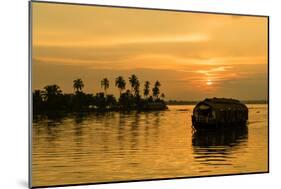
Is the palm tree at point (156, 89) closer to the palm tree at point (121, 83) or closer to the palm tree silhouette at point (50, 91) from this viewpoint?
the palm tree at point (121, 83)

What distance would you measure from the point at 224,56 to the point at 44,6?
1.67 meters

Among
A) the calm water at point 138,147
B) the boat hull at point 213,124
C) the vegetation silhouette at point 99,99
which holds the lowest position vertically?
the calm water at point 138,147

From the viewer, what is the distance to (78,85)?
4.78 m

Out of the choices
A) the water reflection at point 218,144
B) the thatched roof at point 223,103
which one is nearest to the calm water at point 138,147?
the water reflection at point 218,144

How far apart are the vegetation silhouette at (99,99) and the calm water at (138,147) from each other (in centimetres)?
6

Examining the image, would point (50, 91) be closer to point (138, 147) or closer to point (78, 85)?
point (78, 85)

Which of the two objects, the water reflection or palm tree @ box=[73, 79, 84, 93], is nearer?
palm tree @ box=[73, 79, 84, 93]

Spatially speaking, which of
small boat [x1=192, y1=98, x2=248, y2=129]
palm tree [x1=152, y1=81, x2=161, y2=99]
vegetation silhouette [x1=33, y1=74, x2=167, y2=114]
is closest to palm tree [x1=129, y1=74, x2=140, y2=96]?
vegetation silhouette [x1=33, y1=74, x2=167, y2=114]

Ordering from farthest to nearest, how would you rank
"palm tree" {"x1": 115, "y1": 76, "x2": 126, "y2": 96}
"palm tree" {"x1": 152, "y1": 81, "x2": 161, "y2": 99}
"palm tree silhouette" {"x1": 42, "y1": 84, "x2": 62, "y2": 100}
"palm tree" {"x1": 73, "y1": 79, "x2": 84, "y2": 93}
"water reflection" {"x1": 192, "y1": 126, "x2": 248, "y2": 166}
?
"water reflection" {"x1": 192, "y1": 126, "x2": 248, "y2": 166}, "palm tree" {"x1": 152, "y1": 81, "x2": 161, "y2": 99}, "palm tree" {"x1": 115, "y1": 76, "x2": 126, "y2": 96}, "palm tree" {"x1": 73, "y1": 79, "x2": 84, "y2": 93}, "palm tree silhouette" {"x1": 42, "y1": 84, "x2": 62, "y2": 100}

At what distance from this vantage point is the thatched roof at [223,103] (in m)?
5.28

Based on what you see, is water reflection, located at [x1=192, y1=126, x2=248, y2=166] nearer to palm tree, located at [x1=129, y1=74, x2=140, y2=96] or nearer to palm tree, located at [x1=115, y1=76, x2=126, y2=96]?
palm tree, located at [x1=129, y1=74, x2=140, y2=96]

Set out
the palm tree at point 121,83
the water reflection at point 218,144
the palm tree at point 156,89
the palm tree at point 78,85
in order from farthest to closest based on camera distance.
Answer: the water reflection at point 218,144 → the palm tree at point 156,89 → the palm tree at point 121,83 → the palm tree at point 78,85

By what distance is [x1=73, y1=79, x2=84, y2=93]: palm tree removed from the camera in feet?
15.6

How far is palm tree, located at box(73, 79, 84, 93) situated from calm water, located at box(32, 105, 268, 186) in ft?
0.73
